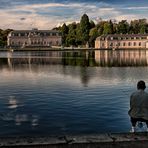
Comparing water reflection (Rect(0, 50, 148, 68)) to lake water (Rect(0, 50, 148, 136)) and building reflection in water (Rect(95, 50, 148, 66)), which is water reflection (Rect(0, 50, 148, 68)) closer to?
building reflection in water (Rect(95, 50, 148, 66))

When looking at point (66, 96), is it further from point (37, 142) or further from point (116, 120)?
point (37, 142)

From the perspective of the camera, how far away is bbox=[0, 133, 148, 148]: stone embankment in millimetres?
9672

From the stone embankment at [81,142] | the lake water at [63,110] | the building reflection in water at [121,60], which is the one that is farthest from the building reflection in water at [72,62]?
the stone embankment at [81,142]

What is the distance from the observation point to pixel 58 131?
1827 cm

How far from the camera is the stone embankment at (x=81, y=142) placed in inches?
381

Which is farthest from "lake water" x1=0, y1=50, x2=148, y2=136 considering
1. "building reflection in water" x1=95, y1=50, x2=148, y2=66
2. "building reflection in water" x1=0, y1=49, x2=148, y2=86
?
"building reflection in water" x1=95, y1=50, x2=148, y2=66

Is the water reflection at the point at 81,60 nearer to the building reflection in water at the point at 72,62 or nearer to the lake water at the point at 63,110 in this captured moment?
the building reflection in water at the point at 72,62

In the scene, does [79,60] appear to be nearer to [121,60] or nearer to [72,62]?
[121,60]

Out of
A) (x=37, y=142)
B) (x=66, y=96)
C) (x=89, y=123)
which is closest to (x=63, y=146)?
(x=37, y=142)

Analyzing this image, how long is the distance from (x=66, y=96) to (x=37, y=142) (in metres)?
20.7

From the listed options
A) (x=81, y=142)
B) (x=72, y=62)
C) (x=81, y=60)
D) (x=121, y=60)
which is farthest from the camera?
(x=81, y=60)

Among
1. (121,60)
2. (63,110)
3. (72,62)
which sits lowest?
(121,60)

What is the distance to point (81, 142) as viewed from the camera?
9836 millimetres

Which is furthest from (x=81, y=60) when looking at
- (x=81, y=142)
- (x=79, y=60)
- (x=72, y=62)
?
(x=81, y=142)
